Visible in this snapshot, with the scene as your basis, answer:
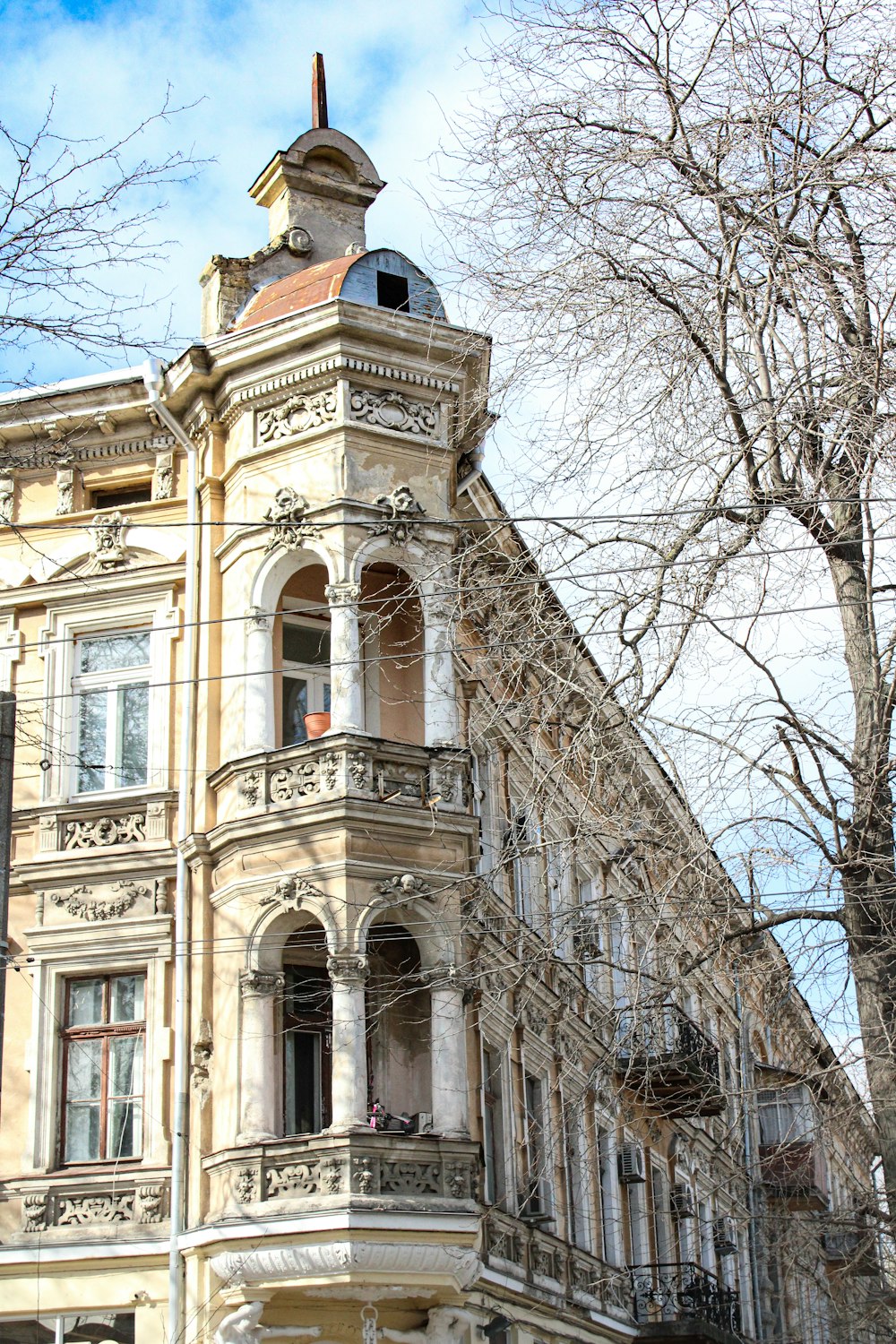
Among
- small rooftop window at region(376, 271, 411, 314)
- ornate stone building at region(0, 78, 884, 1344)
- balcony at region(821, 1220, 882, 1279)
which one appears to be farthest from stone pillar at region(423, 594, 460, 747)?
balcony at region(821, 1220, 882, 1279)

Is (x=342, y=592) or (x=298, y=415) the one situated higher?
(x=298, y=415)

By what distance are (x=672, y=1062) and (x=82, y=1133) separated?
580 cm

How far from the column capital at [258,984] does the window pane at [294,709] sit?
282 cm

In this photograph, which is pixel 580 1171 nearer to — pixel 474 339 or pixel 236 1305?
pixel 236 1305

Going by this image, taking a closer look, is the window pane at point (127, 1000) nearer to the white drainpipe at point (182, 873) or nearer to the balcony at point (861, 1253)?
the white drainpipe at point (182, 873)

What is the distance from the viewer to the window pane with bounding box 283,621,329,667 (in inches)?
753

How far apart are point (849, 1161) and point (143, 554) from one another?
9.63m

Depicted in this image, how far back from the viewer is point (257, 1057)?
53.8 ft

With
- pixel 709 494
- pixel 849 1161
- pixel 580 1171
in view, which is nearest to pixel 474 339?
pixel 709 494

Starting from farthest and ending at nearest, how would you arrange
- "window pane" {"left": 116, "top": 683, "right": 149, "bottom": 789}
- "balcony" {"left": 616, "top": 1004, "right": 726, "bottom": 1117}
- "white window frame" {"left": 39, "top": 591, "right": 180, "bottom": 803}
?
"window pane" {"left": 116, "top": 683, "right": 149, "bottom": 789}, "white window frame" {"left": 39, "top": 591, "right": 180, "bottom": 803}, "balcony" {"left": 616, "top": 1004, "right": 726, "bottom": 1117}

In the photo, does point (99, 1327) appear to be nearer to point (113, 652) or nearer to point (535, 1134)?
point (535, 1134)

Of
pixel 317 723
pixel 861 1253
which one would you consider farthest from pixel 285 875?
pixel 861 1253

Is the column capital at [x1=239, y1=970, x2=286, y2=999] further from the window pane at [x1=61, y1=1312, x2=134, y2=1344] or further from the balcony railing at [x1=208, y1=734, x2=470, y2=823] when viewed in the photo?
the window pane at [x1=61, y1=1312, x2=134, y2=1344]

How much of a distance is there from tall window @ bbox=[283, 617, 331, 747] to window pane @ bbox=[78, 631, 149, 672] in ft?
5.00
